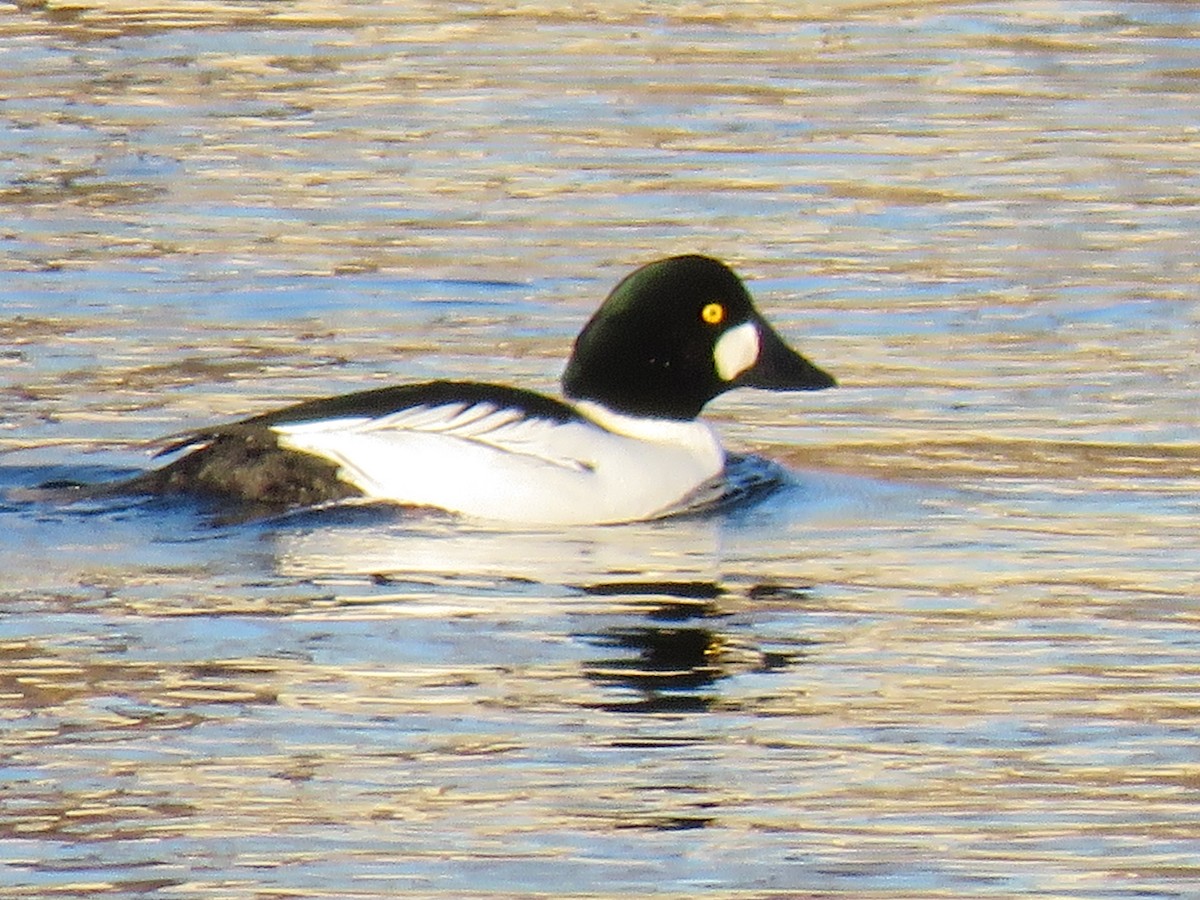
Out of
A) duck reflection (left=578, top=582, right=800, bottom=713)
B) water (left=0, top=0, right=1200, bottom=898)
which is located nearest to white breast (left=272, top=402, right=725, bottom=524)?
water (left=0, top=0, right=1200, bottom=898)

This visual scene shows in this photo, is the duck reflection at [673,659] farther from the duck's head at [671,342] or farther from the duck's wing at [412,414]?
the duck's head at [671,342]

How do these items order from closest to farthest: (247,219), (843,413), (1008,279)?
(843,413), (1008,279), (247,219)

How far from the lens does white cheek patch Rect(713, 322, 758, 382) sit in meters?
9.88

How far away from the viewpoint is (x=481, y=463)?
915cm

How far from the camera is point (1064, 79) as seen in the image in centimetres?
1736

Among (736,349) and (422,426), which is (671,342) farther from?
(422,426)

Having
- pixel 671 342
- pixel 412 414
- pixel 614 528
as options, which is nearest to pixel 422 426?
pixel 412 414

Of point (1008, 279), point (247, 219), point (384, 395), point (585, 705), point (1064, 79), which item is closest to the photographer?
point (585, 705)

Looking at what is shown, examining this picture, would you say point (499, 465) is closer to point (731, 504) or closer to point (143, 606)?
point (731, 504)

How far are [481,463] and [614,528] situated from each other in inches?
16.4

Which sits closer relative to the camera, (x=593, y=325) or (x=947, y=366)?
(x=593, y=325)

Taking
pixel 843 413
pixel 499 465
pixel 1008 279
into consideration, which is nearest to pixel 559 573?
pixel 499 465

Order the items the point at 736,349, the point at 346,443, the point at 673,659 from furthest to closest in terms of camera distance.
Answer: the point at 736,349, the point at 346,443, the point at 673,659

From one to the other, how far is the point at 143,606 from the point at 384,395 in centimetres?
144
